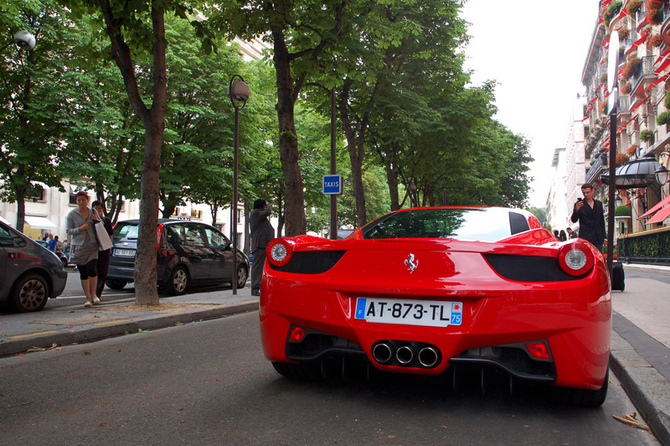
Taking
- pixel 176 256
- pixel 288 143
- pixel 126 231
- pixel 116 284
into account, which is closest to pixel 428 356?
pixel 176 256

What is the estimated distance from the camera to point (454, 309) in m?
3.10

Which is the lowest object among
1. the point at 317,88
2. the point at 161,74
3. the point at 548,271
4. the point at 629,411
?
the point at 629,411

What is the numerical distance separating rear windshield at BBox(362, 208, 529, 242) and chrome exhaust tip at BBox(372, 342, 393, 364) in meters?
0.95

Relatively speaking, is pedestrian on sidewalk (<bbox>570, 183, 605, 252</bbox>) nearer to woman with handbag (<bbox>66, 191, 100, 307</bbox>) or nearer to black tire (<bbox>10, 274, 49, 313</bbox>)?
woman with handbag (<bbox>66, 191, 100, 307</bbox>)

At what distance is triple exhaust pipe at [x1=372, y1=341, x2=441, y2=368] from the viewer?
3.10 meters

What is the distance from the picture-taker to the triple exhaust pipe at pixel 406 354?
10.2ft

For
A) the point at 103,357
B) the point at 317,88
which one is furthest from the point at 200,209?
the point at 103,357

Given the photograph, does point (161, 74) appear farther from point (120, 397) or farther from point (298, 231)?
point (120, 397)

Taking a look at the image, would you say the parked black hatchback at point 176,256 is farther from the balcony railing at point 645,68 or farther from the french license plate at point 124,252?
the balcony railing at point 645,68

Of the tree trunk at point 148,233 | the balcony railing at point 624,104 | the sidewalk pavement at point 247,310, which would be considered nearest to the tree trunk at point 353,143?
the sidewalk pavement at point 247,310

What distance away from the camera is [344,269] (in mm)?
3434

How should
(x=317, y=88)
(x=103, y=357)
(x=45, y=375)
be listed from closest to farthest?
1. (x=45, y=375)
2. (x=103, y=357)
3. (x=317, y=88)

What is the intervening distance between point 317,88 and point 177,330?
13373mm

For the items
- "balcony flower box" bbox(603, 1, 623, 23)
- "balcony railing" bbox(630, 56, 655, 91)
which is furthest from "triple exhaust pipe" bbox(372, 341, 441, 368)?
"balcony flower box" bbox(603, 1, 623, 23)
